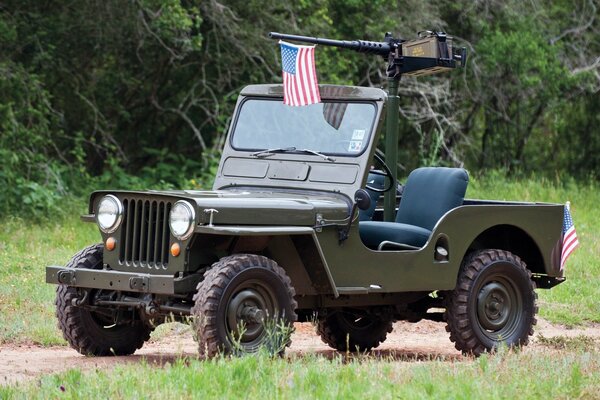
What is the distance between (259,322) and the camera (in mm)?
7453

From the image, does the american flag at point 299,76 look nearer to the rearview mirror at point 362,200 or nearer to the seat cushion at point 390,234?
the rearview mirror at point 362,200

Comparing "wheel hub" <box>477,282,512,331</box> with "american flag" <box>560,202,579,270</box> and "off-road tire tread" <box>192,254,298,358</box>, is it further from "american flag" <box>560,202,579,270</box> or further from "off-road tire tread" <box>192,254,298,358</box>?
"off-road tire tread" <box>192,254,298,358</box>

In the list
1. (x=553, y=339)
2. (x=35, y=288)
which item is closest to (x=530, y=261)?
(x=553, y=339)

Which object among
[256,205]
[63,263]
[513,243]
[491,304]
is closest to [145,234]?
[256,205]

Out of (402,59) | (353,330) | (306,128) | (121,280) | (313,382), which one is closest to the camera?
(313,382)

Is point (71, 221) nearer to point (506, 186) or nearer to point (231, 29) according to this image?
point (231, 29)

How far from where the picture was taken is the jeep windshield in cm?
858

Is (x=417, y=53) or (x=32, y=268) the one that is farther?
(x=32, y=268)

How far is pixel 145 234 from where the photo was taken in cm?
769

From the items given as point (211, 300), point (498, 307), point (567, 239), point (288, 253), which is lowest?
point (498, 307)

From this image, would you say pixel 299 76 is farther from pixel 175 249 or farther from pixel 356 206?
pixel 175 249

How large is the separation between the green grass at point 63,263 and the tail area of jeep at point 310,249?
176 centimetres

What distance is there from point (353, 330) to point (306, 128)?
165 cm

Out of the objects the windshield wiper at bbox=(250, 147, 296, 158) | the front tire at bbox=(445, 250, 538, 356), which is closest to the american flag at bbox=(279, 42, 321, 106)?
the windshield wiper at bbox=(250, 147, 296, 158)
